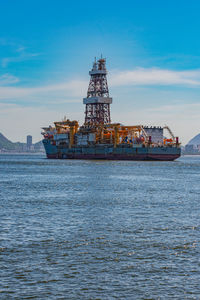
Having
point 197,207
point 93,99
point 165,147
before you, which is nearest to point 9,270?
point 197,207

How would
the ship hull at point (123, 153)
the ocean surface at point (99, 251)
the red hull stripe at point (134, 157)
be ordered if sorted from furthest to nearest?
the red hull stripe at point (134, 157) < the ship hull at point (123, 153) < the ocean surface at point (99, 251)

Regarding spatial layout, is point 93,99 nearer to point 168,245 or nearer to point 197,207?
point 197,207

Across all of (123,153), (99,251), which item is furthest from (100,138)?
(99,251)

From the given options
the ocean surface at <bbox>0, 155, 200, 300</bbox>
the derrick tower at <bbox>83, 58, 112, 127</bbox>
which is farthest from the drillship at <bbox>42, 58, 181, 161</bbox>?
the ocean surface at <bbox>0, 155, 200, 300</bbox>

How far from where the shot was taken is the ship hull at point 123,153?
131 meters

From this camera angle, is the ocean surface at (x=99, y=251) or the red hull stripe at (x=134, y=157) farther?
the red hull stripe at (x=134, y=157)

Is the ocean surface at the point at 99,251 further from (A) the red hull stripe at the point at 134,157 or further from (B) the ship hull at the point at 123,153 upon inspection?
(A) the red hull stripe at the point at 134,157

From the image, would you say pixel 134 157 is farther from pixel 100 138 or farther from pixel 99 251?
pixel 99 251

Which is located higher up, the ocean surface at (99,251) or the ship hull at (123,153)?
the ship hull at (123,153)

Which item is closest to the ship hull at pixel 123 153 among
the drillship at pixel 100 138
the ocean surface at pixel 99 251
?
the drillship at pixel 100 138

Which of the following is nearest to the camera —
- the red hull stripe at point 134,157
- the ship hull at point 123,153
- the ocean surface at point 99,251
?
the ocean surface at point 99,251

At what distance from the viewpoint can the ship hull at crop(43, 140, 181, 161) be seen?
429 ft

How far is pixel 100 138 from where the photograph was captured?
14325cm

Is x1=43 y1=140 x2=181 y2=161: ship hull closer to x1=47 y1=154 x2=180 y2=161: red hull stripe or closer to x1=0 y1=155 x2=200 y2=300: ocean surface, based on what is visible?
x1=47 y1=154 x2=180 y2=161: red hull stripe
